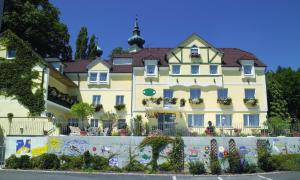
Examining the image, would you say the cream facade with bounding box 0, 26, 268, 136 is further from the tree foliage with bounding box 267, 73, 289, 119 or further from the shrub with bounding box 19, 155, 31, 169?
the shrub with bounding box 19, 155, 31, 169

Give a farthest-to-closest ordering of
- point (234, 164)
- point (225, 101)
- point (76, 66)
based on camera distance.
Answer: point (76, 66) < point (225, 101) < point (234, 164)

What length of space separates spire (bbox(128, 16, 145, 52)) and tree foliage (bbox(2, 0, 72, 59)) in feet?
33.0

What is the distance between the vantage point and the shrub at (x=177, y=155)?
22.5 metres

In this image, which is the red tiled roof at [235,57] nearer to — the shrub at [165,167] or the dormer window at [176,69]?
the dormer window at [176,69]

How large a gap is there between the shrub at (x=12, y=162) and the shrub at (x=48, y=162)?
159 cm

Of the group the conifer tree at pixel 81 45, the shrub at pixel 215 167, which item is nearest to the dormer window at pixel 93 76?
the conifer tree at pixel 81 45

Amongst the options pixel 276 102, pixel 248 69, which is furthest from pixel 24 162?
pixel 276 102

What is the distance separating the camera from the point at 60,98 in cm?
3253

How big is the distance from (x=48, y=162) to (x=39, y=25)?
86.2 feet

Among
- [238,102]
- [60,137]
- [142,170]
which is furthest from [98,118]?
[238,102]

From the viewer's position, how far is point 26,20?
133 ft

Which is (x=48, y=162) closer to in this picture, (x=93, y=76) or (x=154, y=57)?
(x=93, y=76)

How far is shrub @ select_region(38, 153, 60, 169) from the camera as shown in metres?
21.6

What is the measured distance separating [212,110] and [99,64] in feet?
46.2
